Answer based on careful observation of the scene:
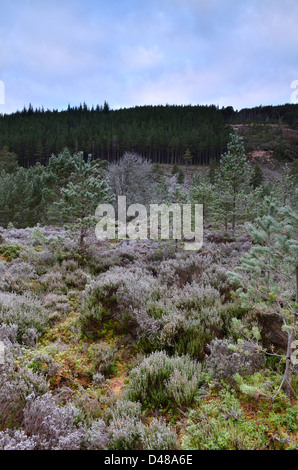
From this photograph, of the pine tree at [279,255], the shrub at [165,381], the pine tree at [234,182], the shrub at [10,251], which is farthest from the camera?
the pine tree at [234,182]

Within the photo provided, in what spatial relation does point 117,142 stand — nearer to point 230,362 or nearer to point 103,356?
point 103,356

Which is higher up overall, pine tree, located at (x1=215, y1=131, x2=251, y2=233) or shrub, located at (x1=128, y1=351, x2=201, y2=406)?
pine tree, located at (x1=215, y1=131, x2=251, y2=233)

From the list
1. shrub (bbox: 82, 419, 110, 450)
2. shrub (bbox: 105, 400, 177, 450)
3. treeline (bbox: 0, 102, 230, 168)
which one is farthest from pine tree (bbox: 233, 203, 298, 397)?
treeline (bbox: 0, 102, 230, 168)

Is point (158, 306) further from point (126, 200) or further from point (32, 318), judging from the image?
point (126, 200)

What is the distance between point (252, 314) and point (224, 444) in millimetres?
2826

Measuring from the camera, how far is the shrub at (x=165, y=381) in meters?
3.40

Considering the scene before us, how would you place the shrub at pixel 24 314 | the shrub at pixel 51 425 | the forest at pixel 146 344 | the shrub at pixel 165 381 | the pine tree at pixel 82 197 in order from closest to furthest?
the shrub at pixel 51 425 → the forest at pixel 146 344 → the shrub at pixel 165 381 → the shrub at pixel 24 314 → the pine tree at pixel 82 197

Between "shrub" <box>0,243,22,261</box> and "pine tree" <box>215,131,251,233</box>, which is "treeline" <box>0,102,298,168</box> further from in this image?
"pine tree" <box>215,131,251,233</box>

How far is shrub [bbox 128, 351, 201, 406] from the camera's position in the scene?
340 centimetres

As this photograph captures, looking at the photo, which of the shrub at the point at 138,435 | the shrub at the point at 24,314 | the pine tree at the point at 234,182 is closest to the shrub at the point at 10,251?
the shrub at the point at 24,314

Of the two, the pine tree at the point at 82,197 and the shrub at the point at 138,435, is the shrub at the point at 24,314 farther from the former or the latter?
the pine tree at the point at 82,197

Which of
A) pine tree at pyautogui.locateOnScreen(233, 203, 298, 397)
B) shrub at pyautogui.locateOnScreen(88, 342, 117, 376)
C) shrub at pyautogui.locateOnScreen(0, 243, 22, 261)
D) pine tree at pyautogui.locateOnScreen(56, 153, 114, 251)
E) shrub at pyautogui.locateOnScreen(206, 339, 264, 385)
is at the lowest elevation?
shrub at pyautogui.locateOnScreen(88, 342, 117, 376)

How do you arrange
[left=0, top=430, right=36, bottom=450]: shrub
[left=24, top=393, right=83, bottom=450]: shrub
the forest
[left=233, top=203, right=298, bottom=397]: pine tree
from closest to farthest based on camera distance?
1. [left=0, top=430, right=36, bottom=450]: shrub
2. [left=24, top=393, right=83, bottom=450]: shrub
3. the forest
4. [left=233, top=203, right=298, bottom=397]: pine tree

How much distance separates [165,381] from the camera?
11.8 feet
